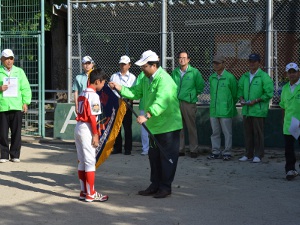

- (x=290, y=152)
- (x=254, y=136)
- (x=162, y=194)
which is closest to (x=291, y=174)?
(x=290, y=152)

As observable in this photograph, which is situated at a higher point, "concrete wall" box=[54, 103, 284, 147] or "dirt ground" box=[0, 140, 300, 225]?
"concrete wall" box=[54, 103, 284, 147]

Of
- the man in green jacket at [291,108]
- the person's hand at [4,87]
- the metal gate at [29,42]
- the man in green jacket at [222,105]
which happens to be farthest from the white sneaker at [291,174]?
the metal gate at [29,42]

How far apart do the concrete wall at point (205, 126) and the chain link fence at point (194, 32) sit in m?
0.36

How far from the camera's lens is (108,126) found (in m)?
8.72

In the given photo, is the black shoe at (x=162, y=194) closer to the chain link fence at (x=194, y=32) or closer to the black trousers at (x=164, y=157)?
the black trousers at (x=164, y=157)

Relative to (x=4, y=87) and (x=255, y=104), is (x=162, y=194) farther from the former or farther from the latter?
(x=4, y=87)

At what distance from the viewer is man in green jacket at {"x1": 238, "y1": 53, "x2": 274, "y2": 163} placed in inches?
432

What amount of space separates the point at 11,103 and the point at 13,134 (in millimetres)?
581

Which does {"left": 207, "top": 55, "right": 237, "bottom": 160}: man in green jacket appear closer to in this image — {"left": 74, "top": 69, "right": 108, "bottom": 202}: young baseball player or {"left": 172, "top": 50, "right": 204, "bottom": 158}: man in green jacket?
{"left": 172, "top": 50, "right": 204, "bottom": 158}: man in green jacket

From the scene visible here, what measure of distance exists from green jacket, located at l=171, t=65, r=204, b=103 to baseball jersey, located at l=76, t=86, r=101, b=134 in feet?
12.8

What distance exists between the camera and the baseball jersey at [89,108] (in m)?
7.82

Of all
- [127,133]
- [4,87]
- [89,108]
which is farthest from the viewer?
[127,133]

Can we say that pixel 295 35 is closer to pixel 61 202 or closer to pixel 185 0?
pixel 185 0

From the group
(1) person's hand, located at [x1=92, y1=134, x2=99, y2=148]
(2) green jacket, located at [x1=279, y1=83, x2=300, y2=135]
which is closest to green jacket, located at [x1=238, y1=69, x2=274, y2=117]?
(2) green jacket, located at [x1=279, y1=83, x2=300, y2=135]
